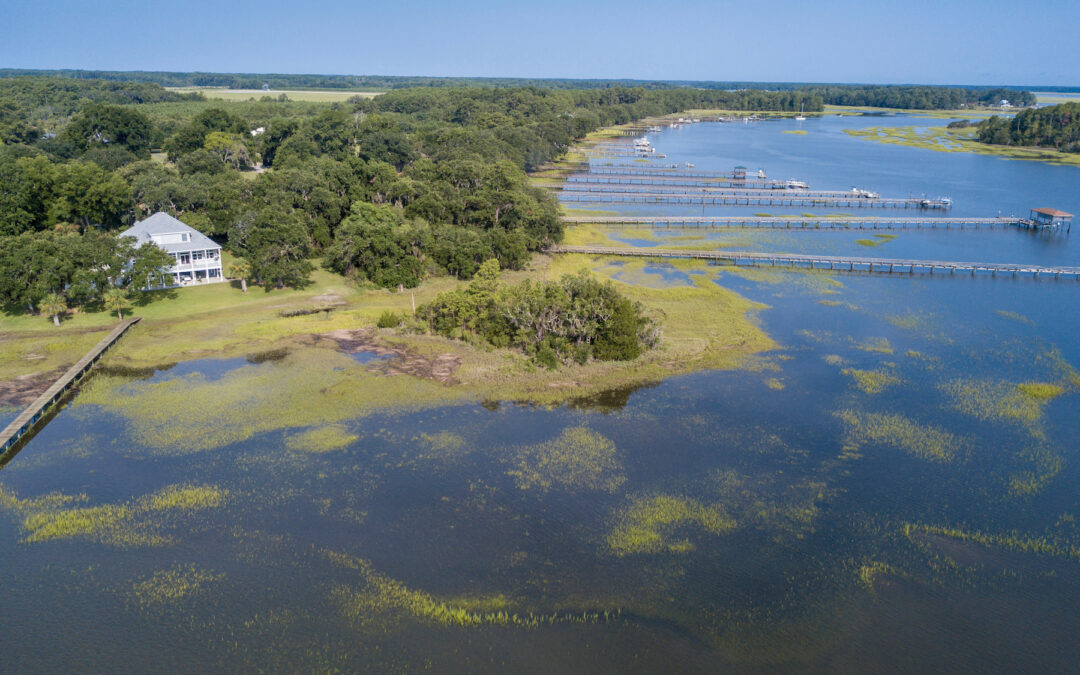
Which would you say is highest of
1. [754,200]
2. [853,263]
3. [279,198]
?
[279,198]

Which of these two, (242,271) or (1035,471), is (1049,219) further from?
(242,271)

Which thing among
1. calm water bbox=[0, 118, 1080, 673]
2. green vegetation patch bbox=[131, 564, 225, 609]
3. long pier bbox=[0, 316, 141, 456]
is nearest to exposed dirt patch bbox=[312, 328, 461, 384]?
calm water bbox=[0, 118, 1080, 673]

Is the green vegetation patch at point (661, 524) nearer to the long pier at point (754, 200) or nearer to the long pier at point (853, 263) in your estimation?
the long pier at point (853, 263)

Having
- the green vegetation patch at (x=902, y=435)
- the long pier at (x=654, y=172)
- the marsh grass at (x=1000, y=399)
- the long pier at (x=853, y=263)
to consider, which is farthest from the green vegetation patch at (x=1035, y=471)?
the long pier at (x=654, y=172)

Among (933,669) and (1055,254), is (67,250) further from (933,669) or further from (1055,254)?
(1055,254)

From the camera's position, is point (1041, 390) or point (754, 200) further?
point (754, 200)

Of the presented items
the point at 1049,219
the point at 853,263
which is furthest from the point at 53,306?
the point at 1049,219
